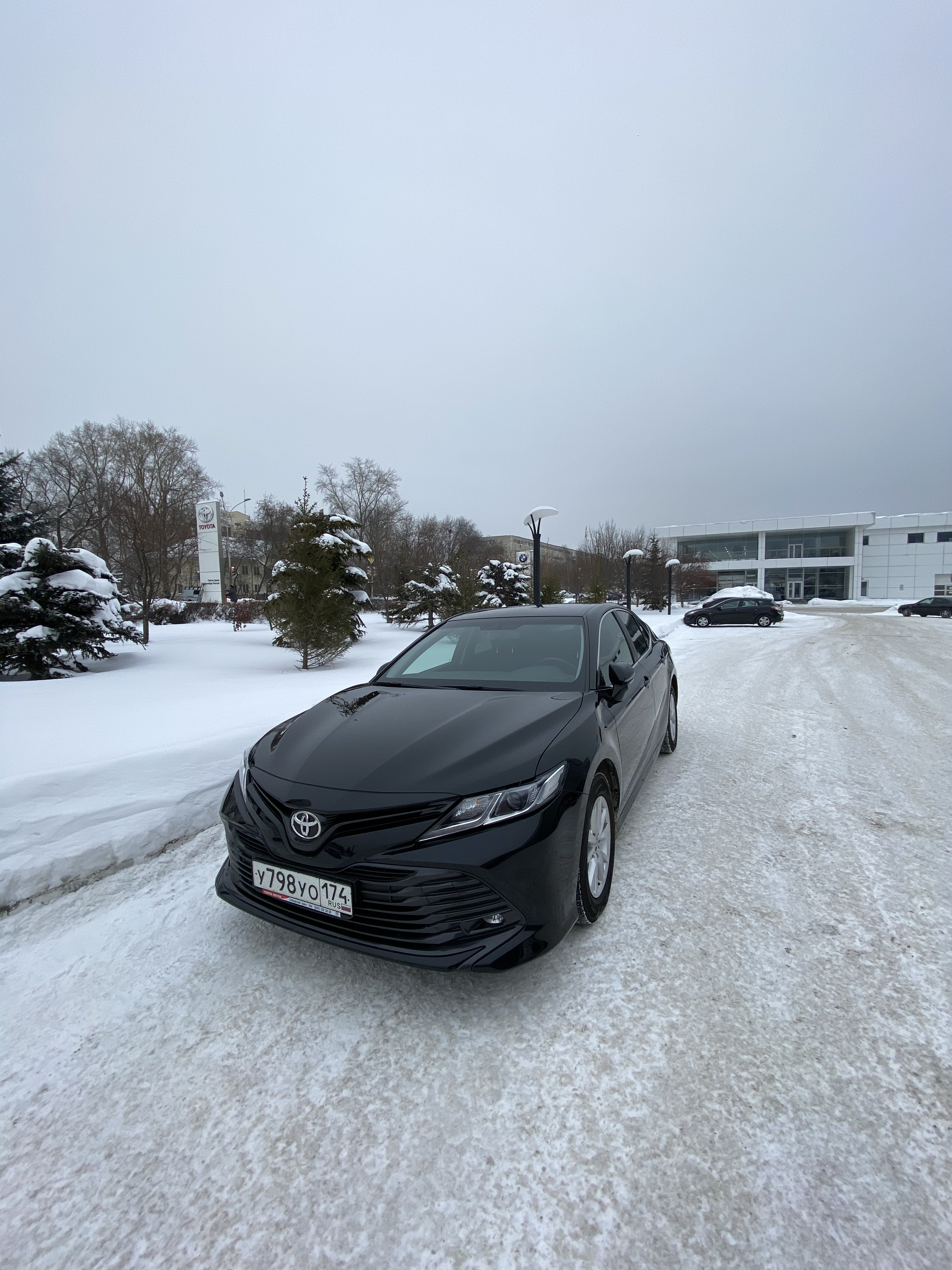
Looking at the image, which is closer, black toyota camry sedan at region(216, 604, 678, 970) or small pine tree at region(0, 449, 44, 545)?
black toyota camry sedan at region(216, 604, 678, 970)

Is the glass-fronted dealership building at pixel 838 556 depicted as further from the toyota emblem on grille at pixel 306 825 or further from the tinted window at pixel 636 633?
the toyota emblem on grille at pixel 306 825

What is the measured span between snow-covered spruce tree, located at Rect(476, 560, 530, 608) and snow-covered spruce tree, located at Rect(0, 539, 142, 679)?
16.6 m

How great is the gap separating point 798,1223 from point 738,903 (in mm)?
1492

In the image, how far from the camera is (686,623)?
1134 inches

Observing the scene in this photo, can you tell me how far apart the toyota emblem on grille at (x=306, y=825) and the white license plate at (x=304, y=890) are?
148mm

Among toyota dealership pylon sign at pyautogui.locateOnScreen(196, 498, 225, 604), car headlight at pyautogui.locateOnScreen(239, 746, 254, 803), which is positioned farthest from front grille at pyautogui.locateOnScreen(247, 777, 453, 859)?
toyota dealership pylon sign at pyautogui.locateOnScreen(196, 498, 225, 604)

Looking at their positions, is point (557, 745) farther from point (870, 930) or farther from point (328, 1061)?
point (870, 930)

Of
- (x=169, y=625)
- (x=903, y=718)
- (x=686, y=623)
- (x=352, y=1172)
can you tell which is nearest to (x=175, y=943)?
(x=352, y=1172)

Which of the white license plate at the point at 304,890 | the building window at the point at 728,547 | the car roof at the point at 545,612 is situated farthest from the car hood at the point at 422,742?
the building window at the point at 728,547

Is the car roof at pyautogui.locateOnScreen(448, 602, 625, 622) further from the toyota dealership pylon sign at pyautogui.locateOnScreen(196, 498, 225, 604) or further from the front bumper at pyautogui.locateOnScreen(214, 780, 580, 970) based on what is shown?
the toyota dealership pylon sign at pyautogui.locateOnScreen(196, 498, 225, 604)

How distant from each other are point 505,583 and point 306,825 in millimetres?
23878

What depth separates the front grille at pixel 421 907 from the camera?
203 centimetres

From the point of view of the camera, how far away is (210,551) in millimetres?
34031

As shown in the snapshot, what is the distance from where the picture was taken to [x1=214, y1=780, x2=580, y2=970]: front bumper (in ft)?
6.62
